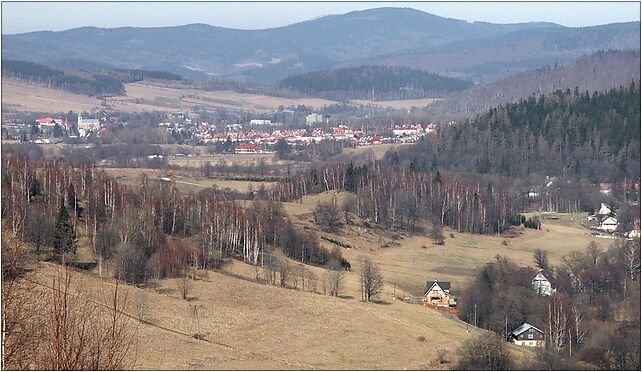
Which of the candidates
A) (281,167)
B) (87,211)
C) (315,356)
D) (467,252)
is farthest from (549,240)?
(281,167)

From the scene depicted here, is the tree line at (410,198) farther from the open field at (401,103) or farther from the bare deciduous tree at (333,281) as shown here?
the open field at (401,103)

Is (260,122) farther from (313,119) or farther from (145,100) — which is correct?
(145,100)

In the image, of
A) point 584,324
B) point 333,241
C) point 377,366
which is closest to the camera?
point 377,366

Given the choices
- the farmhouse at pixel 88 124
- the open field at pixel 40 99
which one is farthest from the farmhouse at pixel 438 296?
the open field at pixel 40 99

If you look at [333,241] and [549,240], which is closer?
[333,241]

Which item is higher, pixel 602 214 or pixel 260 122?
pixel 602 214

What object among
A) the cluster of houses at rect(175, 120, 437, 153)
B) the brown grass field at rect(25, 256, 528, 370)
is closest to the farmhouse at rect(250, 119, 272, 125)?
the cluster of houses at rect(175, 120, 437, 153)

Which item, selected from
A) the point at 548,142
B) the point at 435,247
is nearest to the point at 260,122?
the point at 548,142

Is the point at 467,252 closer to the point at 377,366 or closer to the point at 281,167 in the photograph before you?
the point at 377,366
